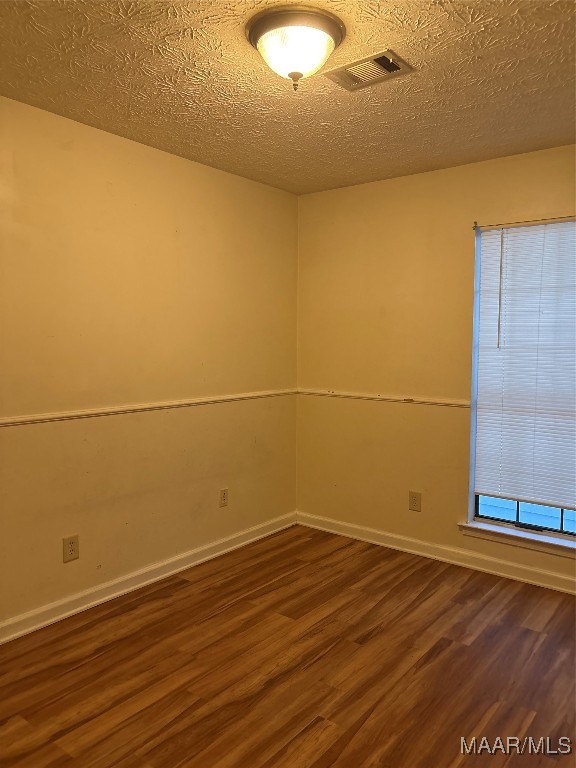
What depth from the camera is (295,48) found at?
1843 millimetres

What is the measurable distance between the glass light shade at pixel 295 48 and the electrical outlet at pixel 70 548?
7.59 ft

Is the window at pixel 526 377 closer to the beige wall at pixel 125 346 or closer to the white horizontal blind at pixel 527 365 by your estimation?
the white horizontal blind at pixel 527 365

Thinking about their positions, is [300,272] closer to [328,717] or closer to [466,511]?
[466,511]

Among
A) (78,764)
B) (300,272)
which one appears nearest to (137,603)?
(78,764)

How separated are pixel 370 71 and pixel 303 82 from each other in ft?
0.92

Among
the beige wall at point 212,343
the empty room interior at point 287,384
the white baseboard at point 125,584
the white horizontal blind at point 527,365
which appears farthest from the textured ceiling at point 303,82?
the white baseboard at point 125,584

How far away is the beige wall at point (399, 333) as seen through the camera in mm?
3258

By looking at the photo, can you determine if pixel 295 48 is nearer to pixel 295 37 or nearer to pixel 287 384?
pixel 295 37

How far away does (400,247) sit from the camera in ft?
11.9

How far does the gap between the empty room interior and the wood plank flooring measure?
14 millimetres

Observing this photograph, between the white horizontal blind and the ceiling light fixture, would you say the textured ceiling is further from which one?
the white horizontal blind

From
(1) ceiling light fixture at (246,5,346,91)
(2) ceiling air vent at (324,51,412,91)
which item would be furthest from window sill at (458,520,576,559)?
(1) ceiling light fixture at (246,5,346,91)

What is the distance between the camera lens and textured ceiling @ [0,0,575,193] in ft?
5.85

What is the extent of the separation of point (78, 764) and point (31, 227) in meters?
2.17
